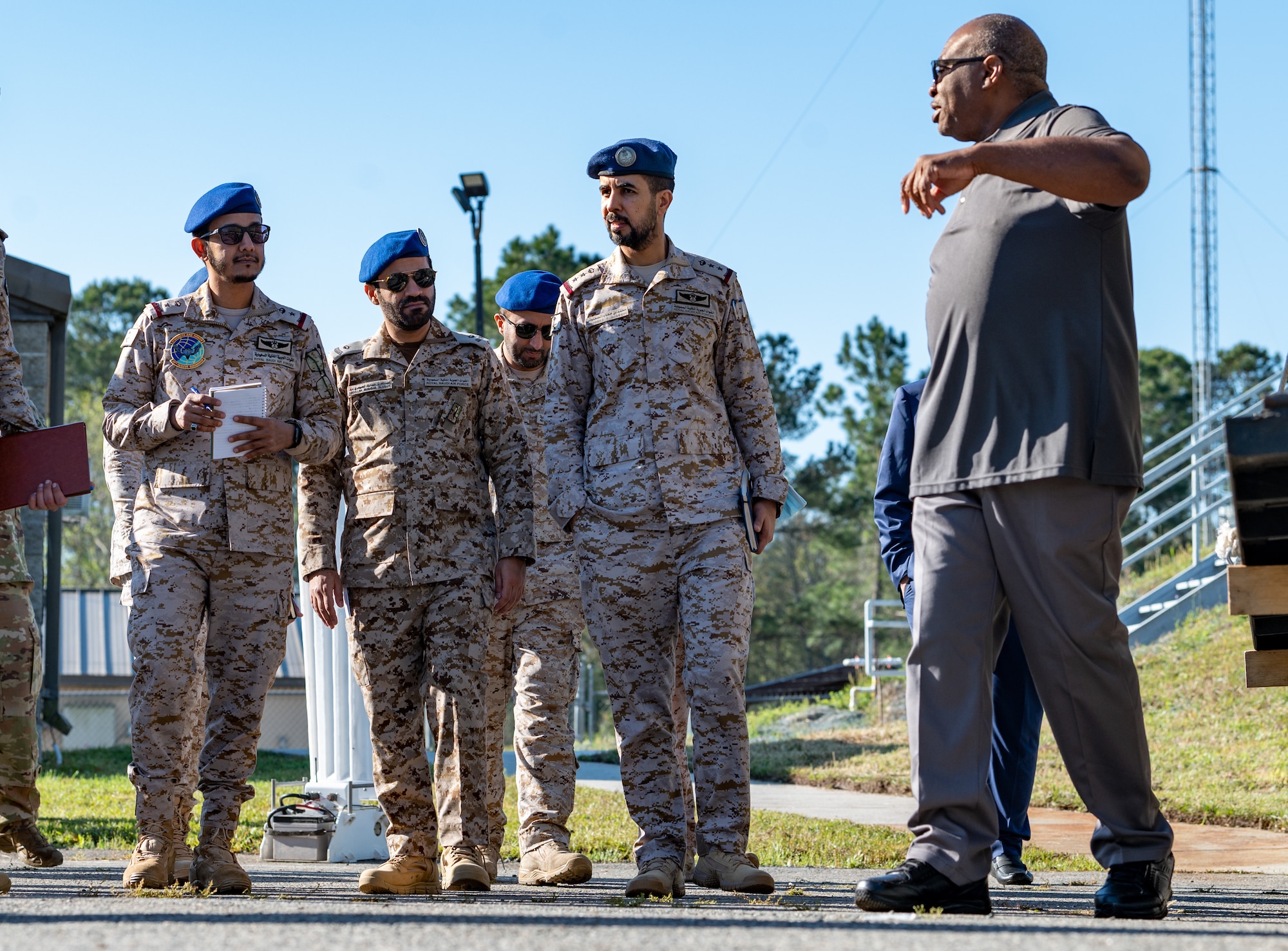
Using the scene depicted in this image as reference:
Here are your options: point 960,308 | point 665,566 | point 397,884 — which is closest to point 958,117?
point 960,308

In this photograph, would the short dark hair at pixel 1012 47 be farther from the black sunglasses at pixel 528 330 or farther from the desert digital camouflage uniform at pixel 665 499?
the black sunglasses at pixel 528 330

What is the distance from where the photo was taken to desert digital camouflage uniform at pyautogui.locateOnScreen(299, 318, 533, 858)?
489 cm

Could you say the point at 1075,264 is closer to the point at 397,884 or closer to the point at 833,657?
the point at 397,884

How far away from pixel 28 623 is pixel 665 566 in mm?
2223

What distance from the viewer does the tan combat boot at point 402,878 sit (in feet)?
14.9

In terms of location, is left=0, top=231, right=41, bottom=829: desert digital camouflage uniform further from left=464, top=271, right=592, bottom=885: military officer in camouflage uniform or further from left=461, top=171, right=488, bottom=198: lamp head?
left=461, top=171, right=488, bottom=198: lamp head

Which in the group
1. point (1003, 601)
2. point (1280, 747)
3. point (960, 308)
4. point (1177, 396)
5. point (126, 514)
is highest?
point (1177, 396)

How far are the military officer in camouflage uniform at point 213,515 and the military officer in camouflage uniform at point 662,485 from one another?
36.2 inches

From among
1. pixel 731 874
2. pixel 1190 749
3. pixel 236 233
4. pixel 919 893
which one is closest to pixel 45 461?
pixel 236 233

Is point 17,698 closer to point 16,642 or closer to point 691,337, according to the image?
point 16,642

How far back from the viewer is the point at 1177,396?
5072 centimetres

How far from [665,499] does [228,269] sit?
1741mm

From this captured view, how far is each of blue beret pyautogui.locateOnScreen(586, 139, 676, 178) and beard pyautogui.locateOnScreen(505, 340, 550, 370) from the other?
4.55 ft

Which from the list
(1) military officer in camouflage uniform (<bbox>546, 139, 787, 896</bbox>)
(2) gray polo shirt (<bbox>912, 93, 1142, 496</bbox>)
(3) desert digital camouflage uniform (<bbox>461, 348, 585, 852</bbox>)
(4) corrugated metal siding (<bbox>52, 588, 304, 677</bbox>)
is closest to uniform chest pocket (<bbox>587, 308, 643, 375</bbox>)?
(1) military officer in camouflage uniform (<bbox>546, 139, 787, 896</bbox>)
